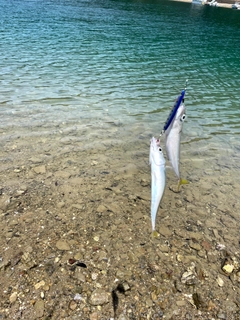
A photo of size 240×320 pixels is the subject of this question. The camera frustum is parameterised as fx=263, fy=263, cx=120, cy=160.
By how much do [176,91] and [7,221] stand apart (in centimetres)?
1433

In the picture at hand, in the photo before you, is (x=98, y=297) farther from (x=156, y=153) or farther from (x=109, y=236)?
(x=156, y=153)

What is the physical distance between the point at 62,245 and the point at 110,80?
1484cm

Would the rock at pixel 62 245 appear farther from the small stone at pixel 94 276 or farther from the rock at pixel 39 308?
the rock at pixel 39 308

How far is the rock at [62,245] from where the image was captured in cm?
599

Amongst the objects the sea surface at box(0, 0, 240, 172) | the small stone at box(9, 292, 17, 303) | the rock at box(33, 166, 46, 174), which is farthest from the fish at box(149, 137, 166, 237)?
the sea surface at box(0, 0, 240, 172)

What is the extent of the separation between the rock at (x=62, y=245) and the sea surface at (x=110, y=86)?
4.31 metres

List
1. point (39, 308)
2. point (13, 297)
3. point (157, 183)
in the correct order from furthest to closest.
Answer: point (13, 297) < point (39, 308) < point (157, 183)

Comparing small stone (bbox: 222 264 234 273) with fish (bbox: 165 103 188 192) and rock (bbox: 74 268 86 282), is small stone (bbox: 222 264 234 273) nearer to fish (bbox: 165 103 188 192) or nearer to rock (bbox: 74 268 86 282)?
fish (bbox: 165 103 188 192)

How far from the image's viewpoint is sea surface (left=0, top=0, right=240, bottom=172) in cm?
1199

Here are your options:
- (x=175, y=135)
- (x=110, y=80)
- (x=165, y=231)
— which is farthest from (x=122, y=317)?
(x=110, y=80)

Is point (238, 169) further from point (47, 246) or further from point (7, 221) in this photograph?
point (7, 221)

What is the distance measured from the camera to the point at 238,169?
9914mm

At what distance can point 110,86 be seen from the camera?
17531 mm

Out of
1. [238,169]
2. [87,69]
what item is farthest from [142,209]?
[87,69]
